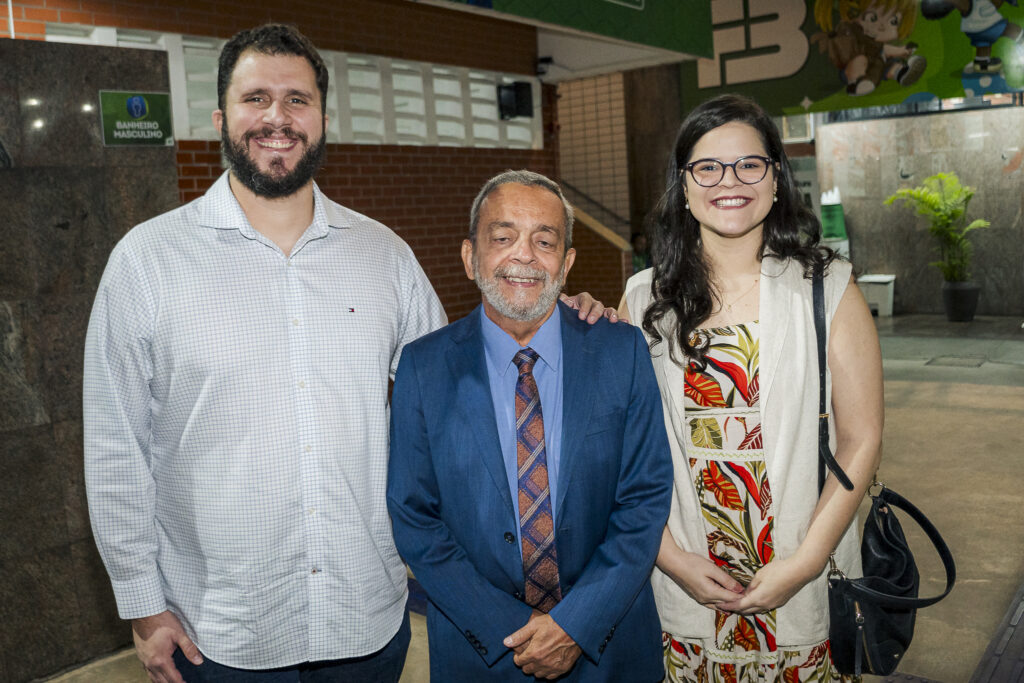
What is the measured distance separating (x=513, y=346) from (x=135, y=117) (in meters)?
2.50

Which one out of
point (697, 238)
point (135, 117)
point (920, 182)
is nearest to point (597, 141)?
point (920, 182)

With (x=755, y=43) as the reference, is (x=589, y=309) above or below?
below

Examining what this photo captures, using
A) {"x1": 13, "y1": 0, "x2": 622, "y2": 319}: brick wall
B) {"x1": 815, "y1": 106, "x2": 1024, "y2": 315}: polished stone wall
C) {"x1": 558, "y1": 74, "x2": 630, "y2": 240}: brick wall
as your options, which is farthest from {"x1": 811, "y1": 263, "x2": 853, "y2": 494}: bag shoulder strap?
{"x1": 815, "y1": 106, "x2": 1024, "y2": 315}: polished stone wall

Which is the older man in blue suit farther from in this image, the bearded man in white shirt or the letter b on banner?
the letter b on banner

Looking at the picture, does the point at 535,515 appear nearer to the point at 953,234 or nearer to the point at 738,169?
the point at 738,169

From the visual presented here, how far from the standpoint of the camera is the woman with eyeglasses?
2.06 metres

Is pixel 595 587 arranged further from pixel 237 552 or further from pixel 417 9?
pixel 417 9

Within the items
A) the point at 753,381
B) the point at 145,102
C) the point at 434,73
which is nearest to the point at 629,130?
the point at 434,73

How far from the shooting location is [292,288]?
208 cm

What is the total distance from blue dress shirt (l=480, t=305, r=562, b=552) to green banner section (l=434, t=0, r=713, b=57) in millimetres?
2832

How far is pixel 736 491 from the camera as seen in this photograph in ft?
6.87

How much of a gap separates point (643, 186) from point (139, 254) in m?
11.8

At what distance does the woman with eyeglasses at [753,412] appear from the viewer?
2.06 meters

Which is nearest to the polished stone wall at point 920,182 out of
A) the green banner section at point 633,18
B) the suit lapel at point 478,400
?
the green banner section at point 633,18
